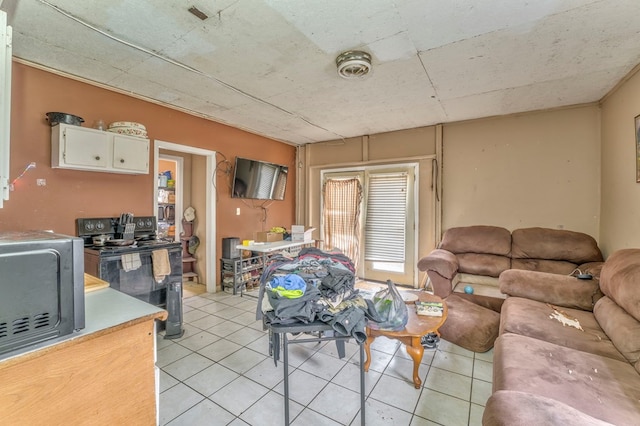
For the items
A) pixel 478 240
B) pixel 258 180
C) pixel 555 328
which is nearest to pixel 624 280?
pixel 555 328

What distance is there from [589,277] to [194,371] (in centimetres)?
344

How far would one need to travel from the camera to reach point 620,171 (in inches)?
106

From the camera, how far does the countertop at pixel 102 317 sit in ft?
2.88

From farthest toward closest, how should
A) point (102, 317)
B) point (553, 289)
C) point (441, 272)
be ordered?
point (441, 272) < point (553, 289) < point (102, 317)

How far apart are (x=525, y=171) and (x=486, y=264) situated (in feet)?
4.54

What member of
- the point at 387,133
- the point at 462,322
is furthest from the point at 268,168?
the point at 462,322

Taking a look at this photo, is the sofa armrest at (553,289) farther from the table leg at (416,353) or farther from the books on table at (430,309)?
the table leg at (416,353)

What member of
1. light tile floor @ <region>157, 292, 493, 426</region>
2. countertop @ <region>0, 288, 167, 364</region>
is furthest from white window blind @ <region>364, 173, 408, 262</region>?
countertop @ <region>0, 288, 167, 364</region>

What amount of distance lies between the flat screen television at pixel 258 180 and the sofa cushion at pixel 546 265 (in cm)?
365

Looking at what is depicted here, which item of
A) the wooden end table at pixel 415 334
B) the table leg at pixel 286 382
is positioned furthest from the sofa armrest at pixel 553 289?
the table leg at pixel 286 382

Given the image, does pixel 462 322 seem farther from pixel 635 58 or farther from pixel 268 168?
pixel 268 168

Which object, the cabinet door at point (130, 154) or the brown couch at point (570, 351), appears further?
the cabinet door at point (130, 154)

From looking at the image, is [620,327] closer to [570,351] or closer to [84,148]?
[570,351]

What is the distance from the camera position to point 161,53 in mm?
2258
